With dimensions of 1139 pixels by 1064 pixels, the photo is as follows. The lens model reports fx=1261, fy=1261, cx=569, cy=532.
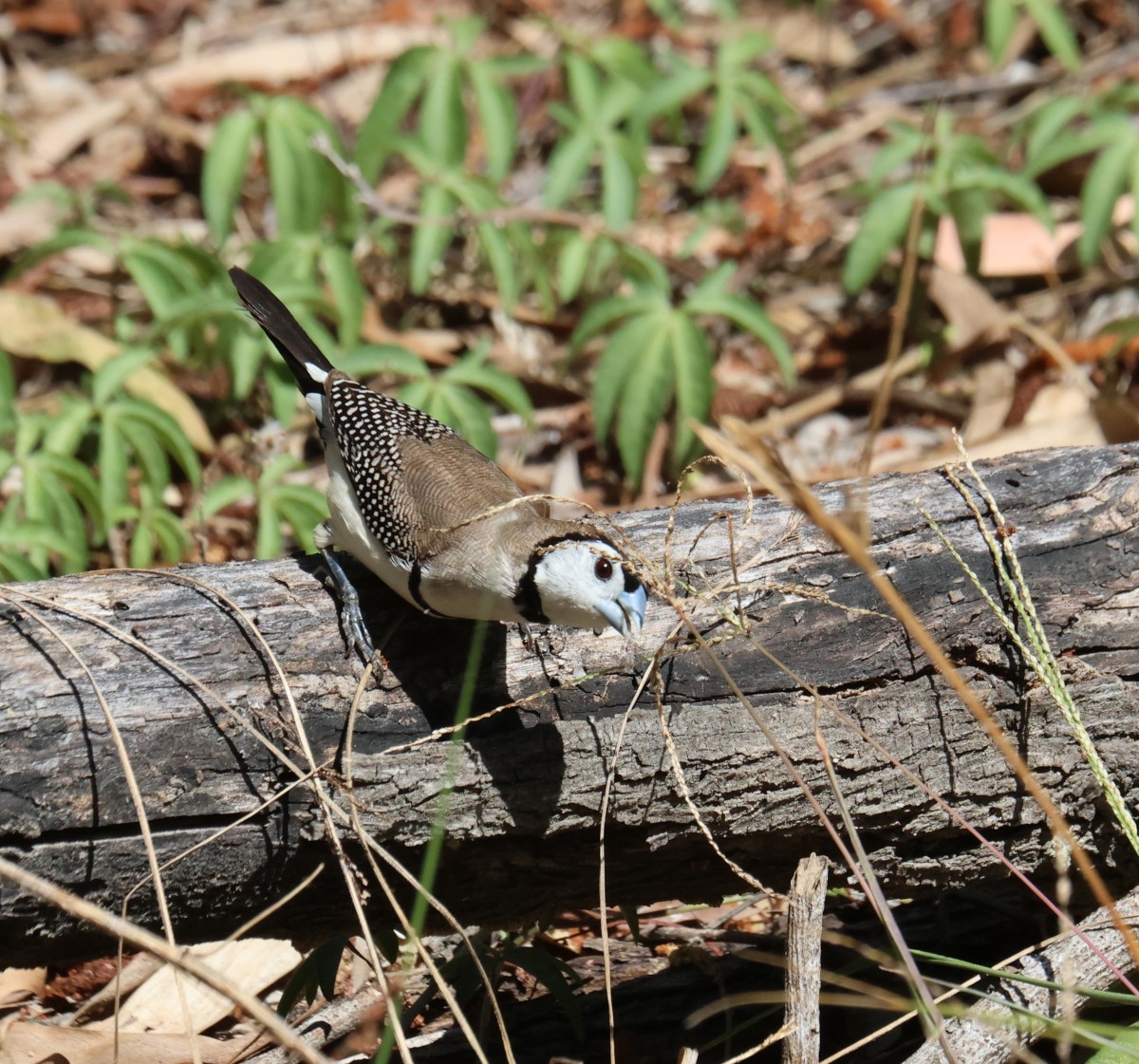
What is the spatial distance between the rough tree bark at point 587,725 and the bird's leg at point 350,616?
0.04 m

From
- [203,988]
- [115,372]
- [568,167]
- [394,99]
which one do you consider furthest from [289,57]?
[203,988]

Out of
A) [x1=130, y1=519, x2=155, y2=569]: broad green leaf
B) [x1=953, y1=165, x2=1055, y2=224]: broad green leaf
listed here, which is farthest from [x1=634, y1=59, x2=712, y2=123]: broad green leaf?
[x1=130, y1=519, x2=155, y2=569]: broad green leaf

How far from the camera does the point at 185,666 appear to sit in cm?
252

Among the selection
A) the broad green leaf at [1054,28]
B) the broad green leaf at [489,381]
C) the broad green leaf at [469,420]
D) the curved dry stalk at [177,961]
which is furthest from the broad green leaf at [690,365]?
the curved dry stalk at [177,961]

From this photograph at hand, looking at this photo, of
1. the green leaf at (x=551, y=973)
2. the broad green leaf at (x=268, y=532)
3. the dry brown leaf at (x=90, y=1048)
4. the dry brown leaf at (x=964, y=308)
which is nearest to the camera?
the green leaf at (x=551, y=973)

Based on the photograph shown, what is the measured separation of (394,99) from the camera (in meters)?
5.14

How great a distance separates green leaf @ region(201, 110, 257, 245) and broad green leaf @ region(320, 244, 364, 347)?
0.46 metres

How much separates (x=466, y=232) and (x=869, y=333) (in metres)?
1.95

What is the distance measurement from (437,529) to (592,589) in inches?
17.9

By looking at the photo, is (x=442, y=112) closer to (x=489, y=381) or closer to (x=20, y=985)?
(x=489, y=381)

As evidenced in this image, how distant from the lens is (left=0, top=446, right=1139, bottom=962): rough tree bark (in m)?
2.40

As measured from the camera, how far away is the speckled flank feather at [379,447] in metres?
2.96

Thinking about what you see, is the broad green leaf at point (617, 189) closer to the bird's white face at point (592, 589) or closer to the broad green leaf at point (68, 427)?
the broad green leaf at point (68, 427)

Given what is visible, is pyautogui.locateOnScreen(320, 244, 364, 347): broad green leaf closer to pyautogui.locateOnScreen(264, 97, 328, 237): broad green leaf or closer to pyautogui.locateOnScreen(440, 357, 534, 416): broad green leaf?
pyautogui.locateOnScreen(264, 97, 328, 237): broad green leaf
